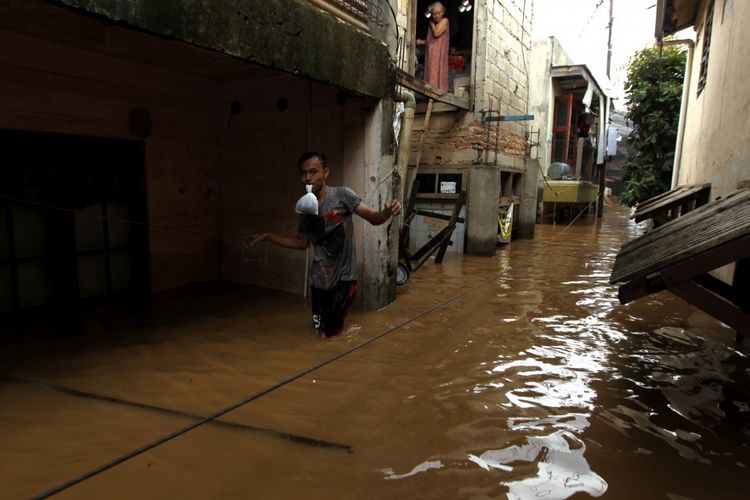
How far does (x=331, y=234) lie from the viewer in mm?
4629

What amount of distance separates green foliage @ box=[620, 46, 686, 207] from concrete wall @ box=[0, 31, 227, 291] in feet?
42.8

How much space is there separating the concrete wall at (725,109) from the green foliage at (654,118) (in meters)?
5.08

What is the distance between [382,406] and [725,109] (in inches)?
241

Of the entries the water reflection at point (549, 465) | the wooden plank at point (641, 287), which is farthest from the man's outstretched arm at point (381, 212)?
the water reflection at point (549, 465)

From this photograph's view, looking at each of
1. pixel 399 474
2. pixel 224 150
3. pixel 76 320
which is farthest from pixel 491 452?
pixel 224 150

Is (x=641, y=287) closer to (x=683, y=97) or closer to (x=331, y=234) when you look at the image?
(x=331, y=234)

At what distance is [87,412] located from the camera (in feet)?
10.1

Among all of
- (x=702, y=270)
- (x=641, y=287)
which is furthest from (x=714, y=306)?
(x=641, y=287)

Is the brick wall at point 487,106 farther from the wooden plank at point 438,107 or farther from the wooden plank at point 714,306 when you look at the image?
the wooden plank at point 714,306

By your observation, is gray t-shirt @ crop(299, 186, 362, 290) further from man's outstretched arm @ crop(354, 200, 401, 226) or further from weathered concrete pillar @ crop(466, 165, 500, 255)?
weathered concrete pillar @ crop(466, 165, 500, 255)

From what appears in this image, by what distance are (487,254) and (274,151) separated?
20.2 feet

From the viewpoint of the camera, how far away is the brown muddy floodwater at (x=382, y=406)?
8.22 feet

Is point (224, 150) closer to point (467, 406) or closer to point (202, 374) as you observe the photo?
point (202, 374)

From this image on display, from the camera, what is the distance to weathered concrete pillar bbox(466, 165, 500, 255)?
1064 cm
